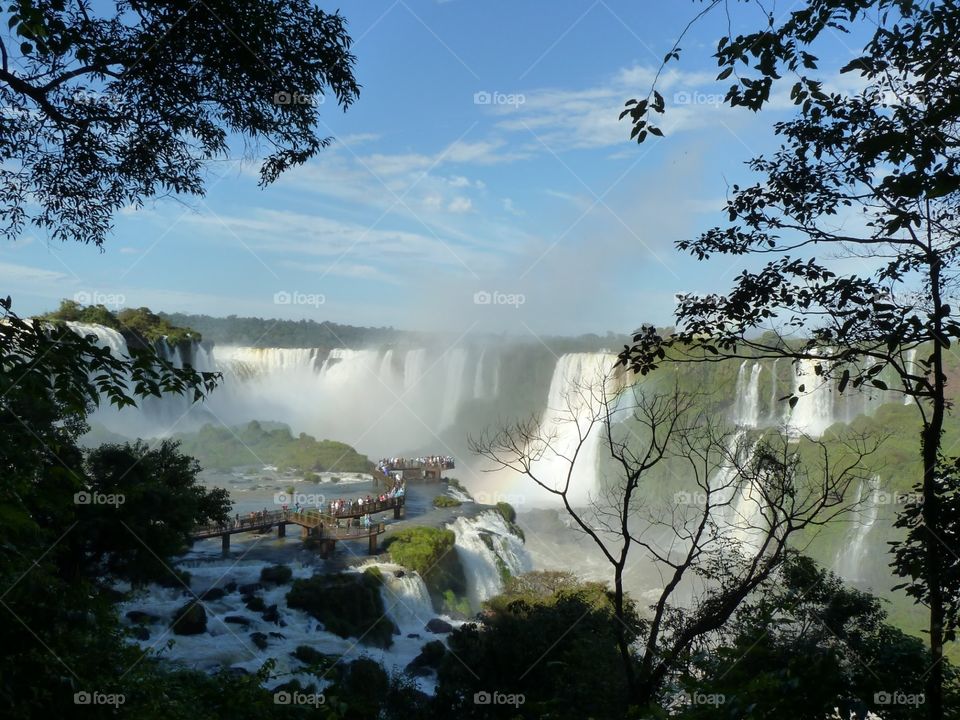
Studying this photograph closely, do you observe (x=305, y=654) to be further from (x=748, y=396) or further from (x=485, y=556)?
(x=748, y=396)

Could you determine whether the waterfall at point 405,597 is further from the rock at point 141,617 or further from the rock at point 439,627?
the rock at point 141,617

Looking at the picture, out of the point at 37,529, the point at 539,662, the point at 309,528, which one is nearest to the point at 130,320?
the point at 309,528

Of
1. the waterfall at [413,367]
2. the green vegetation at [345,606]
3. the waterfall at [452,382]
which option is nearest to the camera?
the green vegetation at [345,606]

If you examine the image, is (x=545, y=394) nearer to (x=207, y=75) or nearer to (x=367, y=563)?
(x=367, y=563)

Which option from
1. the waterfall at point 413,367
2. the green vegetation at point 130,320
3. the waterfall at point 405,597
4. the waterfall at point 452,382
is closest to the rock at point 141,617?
the waterfall at point 405,597

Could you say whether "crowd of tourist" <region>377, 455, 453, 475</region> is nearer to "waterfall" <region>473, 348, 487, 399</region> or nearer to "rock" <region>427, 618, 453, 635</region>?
"waterfall" <region>473, 348, 487, 399</region>

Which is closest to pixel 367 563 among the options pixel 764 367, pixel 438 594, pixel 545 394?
pixel 438 594

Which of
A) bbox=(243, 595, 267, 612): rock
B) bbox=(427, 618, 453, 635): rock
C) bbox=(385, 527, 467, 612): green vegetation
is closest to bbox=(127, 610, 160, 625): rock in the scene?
bbox=(243, 595, 267, 612): rock
